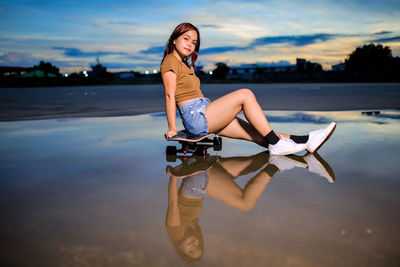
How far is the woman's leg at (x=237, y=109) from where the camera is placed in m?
3.61

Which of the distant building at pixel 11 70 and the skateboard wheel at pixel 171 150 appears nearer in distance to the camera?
the skateboard wheel at pixel 171 150

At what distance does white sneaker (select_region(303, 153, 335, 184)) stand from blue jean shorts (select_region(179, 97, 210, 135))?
3.96 feet

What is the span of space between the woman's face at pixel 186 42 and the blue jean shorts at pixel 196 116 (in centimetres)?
57

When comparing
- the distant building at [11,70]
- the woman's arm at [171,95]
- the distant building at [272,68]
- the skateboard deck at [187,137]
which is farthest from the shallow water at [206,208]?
the distant building at [11,70]

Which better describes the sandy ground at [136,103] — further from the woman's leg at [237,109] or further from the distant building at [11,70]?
the distant building at [11,70]

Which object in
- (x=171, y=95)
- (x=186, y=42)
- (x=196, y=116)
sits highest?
(x=186, y=42)

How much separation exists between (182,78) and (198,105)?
0.36m

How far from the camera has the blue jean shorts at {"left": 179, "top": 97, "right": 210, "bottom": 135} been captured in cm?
→ 367

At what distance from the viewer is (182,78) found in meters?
3.65

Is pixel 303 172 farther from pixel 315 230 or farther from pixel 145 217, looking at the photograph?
pixel 145 217

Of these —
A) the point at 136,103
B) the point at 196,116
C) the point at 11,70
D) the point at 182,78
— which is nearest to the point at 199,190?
the point at 196,116

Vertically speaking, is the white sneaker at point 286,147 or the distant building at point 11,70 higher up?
the distant building at point 11,70

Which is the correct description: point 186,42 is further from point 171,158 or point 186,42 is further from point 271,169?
point 271,169

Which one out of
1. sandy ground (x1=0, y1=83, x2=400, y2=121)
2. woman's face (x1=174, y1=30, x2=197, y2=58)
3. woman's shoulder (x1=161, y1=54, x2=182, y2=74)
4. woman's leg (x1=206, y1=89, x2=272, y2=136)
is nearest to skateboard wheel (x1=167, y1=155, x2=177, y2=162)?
woman's leg (x1=206, y1=89, x2=272, y2=136)
